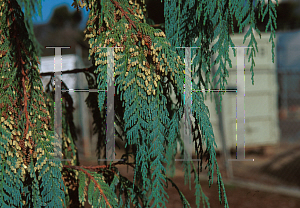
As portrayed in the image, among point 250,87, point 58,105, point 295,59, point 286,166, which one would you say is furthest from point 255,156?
point 58,105

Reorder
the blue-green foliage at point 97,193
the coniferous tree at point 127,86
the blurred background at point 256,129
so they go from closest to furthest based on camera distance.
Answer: the coniferous tree at point 127,86
the blue-green foliage at point 97,193
the blurred background at point 256,129

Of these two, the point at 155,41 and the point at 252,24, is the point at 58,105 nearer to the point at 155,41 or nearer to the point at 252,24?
the point at 155,41

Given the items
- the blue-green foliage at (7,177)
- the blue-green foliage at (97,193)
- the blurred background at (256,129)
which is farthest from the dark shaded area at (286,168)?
the blue-green foliage at (7,177)

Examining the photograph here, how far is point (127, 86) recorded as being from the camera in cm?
69

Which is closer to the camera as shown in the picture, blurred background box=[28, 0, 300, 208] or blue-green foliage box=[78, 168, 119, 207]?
blue-green foliage box=[78, 168, 119, 207]

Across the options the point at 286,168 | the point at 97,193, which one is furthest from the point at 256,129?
the point at 97,193

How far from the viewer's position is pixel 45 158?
734 millimetres

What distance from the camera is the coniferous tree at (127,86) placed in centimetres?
69

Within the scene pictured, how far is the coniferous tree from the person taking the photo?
0.69 m

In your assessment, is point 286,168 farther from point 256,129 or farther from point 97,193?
point 97,193

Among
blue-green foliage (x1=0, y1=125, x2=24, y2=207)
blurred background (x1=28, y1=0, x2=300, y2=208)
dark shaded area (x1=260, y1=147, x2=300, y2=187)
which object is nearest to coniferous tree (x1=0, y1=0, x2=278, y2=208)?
blue-green foliage (x1=0, y1=125, x2=24, y2=207)

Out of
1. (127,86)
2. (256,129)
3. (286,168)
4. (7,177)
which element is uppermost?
(127,86)

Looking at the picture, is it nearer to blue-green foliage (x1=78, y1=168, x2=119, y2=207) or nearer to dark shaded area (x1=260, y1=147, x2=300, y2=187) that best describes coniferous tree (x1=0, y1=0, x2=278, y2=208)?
blue-green foliage (x1=78, y1=168, x2=119, y2=207)

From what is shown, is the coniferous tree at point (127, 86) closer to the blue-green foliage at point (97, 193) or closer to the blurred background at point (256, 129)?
the blue-green foliage at point (97, 193)
